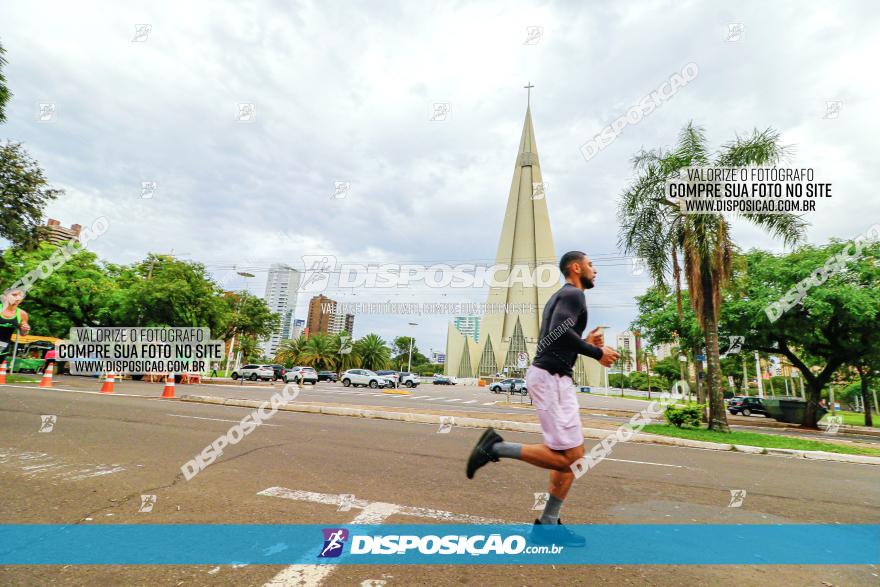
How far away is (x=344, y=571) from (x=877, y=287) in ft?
75.1

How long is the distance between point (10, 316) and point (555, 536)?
30.2 ft

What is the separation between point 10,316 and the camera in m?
7.03

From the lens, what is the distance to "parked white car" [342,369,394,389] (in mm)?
37000

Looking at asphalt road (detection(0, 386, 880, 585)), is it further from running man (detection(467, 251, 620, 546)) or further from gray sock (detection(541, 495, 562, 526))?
running man (detection(467, 251, 620, 546))

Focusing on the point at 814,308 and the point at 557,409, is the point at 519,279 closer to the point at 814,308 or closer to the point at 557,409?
the point at 814,308

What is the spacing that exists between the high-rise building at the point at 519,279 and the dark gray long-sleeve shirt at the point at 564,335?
252 ft

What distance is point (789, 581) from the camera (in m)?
2.64

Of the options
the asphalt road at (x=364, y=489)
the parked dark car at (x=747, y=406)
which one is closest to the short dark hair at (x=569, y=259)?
the asphalt road at (x=364, y=489)

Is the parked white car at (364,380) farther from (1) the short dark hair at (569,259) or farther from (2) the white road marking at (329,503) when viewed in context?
(1) the short dark hair at (569,259)

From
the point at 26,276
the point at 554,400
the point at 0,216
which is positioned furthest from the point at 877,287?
the point at 26,276

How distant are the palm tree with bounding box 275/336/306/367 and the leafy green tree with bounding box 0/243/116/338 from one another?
99.1ft

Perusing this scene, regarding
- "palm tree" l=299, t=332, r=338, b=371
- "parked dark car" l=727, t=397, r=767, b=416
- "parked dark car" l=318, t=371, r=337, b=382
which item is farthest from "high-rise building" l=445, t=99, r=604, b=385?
"parked dark car" l=727, t=397, r=767, b=416

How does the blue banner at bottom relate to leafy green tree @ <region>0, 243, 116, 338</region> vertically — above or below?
below

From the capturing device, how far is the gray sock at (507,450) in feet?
9.70
